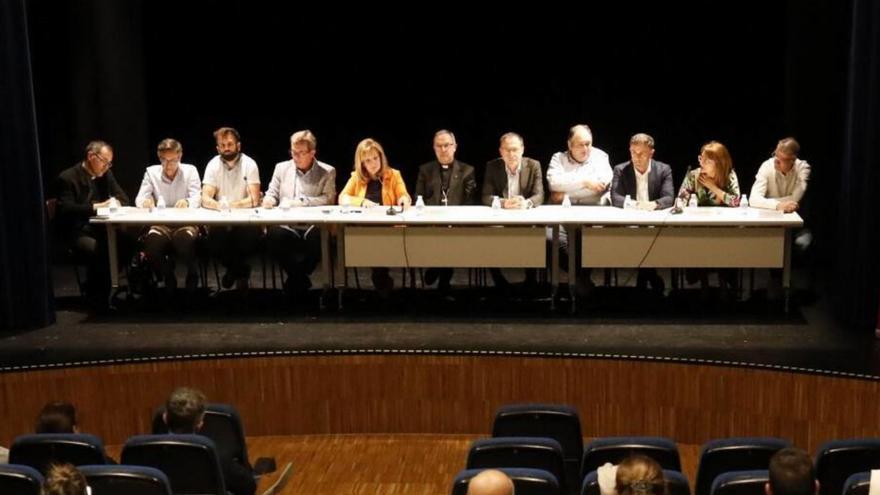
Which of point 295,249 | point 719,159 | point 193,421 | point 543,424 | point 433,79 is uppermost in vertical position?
point 433,79

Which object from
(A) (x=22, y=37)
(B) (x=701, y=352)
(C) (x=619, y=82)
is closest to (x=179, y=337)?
(A) (x=22, y=37)

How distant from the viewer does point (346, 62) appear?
8836 mm

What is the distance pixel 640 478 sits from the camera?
3.22 metres

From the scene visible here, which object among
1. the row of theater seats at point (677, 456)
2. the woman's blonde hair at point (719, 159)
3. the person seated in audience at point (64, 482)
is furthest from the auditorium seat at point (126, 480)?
the woman's blonde hair at point (719, 159)

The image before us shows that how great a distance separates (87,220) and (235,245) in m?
0.95

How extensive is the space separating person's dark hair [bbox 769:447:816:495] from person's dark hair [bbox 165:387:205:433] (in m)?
2.06

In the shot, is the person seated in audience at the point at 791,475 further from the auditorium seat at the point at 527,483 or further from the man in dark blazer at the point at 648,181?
the man in dark blazer at the point at 648,181

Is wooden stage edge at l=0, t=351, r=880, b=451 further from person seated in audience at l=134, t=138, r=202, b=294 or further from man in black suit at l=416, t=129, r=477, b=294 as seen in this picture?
man in black suit at l=416, t=129, r=477, b=294

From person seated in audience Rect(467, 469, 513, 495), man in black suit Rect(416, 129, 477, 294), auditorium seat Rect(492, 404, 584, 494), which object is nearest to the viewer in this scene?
person seated in audience Rect(467, 469, 513, 495)

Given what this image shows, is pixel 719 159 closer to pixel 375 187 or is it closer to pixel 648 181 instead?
pixel 648 181

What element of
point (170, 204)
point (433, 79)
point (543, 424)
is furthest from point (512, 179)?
point (543, 424)

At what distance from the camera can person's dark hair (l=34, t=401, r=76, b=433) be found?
14.3 ft

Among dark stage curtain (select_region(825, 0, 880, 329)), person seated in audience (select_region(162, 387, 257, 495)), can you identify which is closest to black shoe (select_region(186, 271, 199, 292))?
person seated in audience (select_region(162, 387, 257, 495))

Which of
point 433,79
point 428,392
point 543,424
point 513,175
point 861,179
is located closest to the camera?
point 543,424
